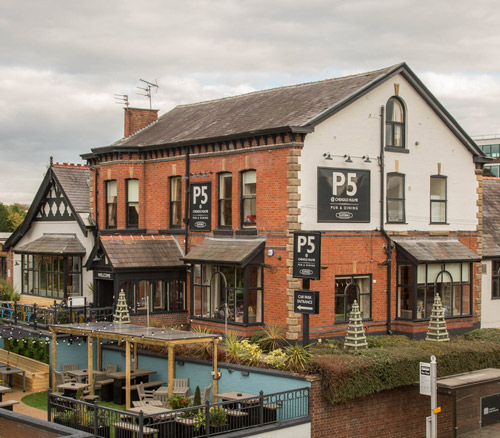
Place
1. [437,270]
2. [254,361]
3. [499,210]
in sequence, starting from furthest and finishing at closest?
[499,210], [437,270], [254,361]

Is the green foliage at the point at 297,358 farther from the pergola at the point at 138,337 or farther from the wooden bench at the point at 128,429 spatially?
the wooden bench at the point at 128,429

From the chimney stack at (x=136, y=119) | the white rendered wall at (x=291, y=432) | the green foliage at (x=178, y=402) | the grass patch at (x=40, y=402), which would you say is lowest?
the grass patch at (x=40, y=402)

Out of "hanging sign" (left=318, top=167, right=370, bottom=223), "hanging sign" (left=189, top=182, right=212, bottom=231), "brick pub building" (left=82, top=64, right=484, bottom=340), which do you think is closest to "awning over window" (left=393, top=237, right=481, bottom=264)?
"brick pub building" (left=82, top=64, right=484, bottom=340)

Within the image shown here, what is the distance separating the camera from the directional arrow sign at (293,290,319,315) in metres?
21.2

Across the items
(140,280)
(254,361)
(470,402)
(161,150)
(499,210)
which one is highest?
(161,150)

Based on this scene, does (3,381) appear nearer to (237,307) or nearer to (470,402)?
(237,307)

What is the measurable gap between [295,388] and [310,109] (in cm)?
951

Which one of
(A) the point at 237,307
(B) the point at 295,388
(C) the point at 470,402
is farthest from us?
(A) the point at 237,307

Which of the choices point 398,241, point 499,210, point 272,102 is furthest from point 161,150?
point 499,210

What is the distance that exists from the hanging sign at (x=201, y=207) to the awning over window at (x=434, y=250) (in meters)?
6.50

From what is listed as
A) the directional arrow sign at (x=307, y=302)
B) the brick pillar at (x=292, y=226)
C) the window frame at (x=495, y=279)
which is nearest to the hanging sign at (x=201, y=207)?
the brick pillar at (x=292, y=226)

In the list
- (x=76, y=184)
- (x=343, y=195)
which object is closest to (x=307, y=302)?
(x=343, y=195)

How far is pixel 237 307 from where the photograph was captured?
974 inches

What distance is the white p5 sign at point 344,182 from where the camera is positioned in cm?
2441
